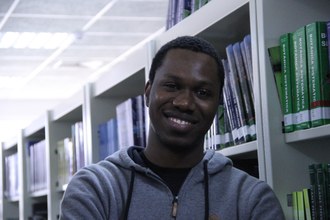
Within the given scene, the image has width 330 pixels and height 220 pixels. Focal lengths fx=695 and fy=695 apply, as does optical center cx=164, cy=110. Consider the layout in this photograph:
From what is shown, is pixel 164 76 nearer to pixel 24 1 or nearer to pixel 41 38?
pixel 24 1

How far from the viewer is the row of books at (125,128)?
103 inches

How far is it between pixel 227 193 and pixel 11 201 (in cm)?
377

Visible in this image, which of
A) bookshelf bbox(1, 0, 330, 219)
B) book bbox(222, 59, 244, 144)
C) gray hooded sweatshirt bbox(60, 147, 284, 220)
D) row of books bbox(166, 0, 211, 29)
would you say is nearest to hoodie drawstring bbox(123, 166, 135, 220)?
gray hooded sweatshirt bbox(60, 147, 284, 220)

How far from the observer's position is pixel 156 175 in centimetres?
143

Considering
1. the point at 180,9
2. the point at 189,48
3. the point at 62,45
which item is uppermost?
the point at 62,45

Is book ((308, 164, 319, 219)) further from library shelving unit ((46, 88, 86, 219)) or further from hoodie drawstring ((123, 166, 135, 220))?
library shelving unit ((46, 88, 86, 219))

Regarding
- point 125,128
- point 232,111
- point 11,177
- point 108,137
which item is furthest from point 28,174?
point 232,111

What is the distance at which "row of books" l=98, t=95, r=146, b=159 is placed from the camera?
2.62 meters

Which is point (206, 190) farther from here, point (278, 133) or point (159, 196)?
point (278, 133)

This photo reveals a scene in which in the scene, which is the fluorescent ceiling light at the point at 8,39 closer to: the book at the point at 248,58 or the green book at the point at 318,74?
the book at the point at 248,58

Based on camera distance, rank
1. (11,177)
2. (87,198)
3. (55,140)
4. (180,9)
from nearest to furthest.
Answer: (87,198)
(180,9)
(55,140)
(11,177)

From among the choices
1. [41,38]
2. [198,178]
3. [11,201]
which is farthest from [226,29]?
[41,38]

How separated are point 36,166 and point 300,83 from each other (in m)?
2.97

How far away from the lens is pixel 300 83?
5.17 feet
